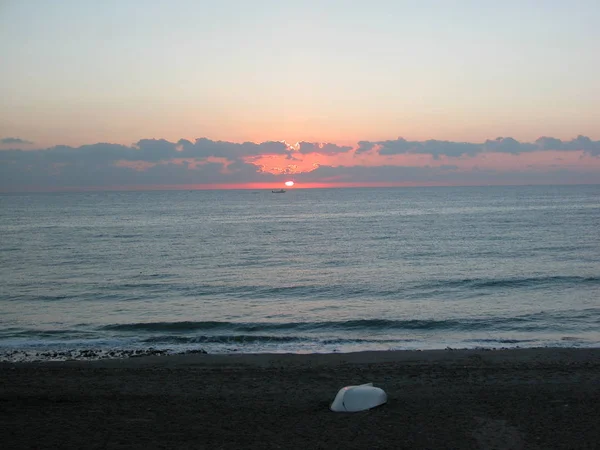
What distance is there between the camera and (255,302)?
84.6 ft

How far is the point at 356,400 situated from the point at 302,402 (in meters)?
1.31

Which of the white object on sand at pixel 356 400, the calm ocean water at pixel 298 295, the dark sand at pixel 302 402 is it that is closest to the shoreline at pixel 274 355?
the dark sand at pixel 302 402

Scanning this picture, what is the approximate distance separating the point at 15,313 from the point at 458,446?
20415 mm

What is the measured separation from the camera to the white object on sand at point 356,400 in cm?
1060

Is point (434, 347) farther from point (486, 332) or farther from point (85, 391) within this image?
point (85, 391)

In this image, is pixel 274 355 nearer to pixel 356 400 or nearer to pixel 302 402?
pixel 302 402

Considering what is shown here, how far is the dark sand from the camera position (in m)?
9.30

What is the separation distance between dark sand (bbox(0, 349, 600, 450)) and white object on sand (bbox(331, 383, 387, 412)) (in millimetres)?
205

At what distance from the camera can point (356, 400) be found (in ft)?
35.0

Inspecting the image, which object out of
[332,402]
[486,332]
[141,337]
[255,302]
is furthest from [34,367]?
[486,332]

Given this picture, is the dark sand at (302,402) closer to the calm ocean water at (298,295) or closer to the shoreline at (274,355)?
the shoreline at (274,355)

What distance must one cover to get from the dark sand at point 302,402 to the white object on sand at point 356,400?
20 centimetres

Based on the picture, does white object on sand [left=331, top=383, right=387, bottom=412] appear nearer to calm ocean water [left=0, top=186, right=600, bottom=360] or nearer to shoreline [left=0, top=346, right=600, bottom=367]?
shoreline [left=0, top=346, right=600, bottom=367]

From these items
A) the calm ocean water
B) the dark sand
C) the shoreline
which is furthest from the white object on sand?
the calm ocean water
